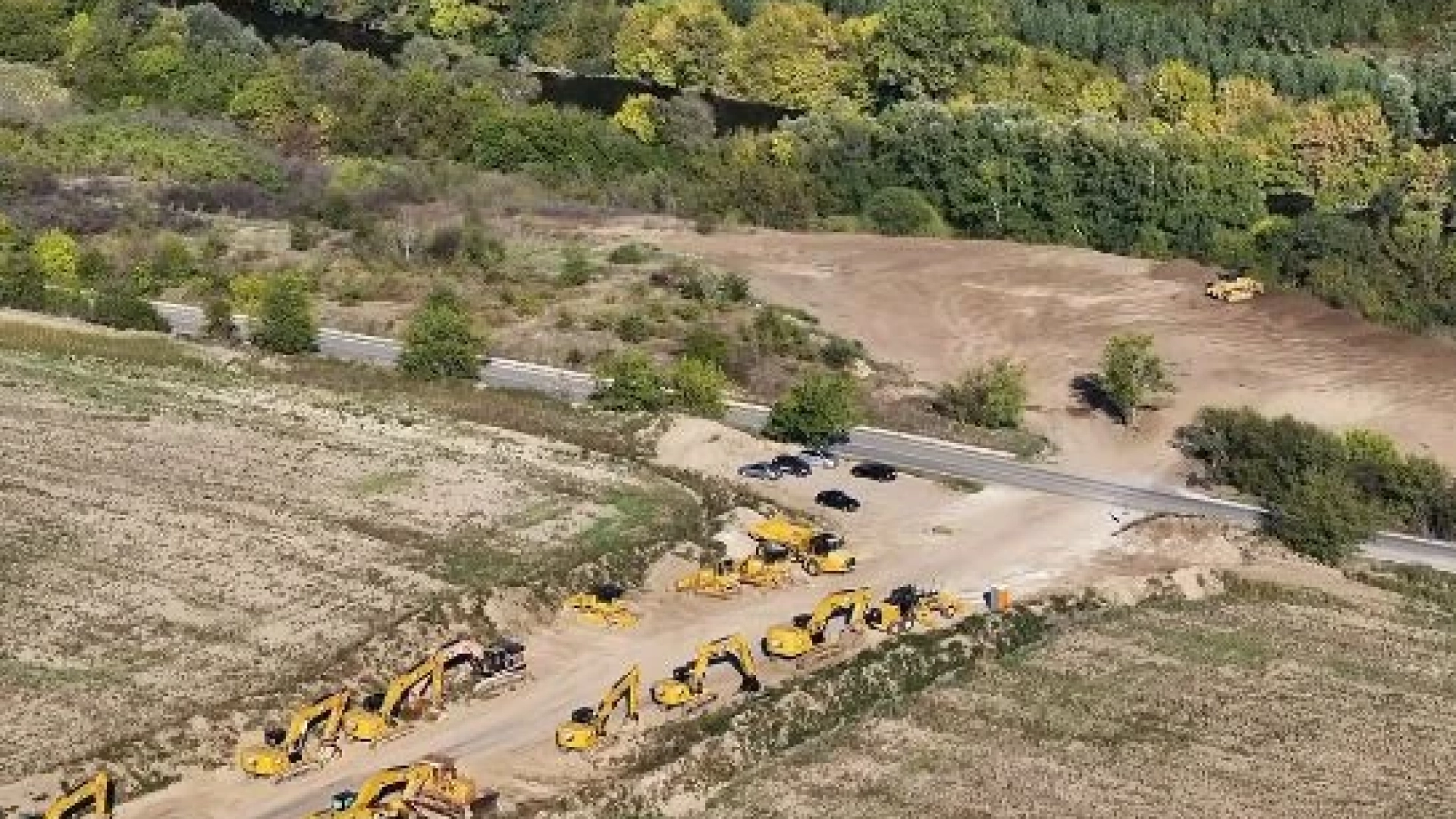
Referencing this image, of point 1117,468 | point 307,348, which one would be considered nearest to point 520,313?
point 307,348

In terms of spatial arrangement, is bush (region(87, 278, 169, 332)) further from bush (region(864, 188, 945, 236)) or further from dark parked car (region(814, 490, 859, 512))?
bush (region(864, 188, 945, 236))

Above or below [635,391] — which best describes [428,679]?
below

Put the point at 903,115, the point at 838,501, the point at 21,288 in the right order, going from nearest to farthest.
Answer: the point at 838,501 < the point at 21,288 < the point at 903,115

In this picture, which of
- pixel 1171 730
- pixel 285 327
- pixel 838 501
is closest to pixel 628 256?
pixel 285 327

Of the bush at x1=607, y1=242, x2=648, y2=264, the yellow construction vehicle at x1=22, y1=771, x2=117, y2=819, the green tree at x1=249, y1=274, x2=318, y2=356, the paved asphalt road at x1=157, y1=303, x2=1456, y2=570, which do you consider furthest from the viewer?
the bush at x1=607, y1=242, x2=648, y2=264

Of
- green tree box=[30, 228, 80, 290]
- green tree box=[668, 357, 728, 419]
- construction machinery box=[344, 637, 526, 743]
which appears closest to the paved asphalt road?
green tree box=[668, 357, 728, 419]

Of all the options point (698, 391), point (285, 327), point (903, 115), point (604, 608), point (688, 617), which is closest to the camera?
point (604, 608)

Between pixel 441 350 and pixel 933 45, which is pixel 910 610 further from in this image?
pixel 933 45

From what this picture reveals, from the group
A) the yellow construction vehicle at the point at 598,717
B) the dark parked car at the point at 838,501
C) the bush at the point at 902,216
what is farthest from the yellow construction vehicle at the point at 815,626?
the bush at the point at 902,216
